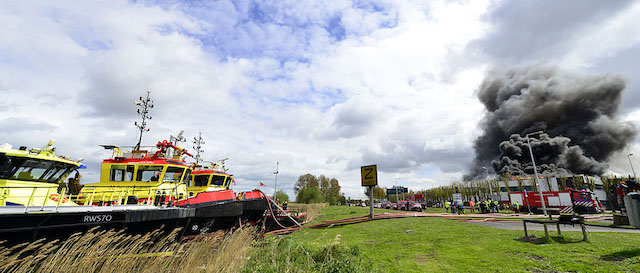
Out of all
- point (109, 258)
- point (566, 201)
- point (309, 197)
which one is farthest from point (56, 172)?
point (309, 197)

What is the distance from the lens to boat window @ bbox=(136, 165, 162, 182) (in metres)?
12.7

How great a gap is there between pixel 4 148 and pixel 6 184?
3.92 ft

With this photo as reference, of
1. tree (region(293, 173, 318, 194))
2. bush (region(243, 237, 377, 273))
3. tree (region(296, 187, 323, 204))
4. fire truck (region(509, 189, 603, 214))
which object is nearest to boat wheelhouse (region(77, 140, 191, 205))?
bush (region(243, 237, 377, 273))

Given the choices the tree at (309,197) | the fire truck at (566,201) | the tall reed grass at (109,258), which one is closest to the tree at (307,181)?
the tree at (309,197)

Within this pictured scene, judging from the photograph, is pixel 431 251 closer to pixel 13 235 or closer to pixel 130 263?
pixel 130 263

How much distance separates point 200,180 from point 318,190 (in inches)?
1813

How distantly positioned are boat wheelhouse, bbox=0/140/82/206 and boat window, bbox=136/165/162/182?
2594mm

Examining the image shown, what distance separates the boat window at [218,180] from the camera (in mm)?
17094

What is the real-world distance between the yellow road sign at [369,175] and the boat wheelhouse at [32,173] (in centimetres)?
1413

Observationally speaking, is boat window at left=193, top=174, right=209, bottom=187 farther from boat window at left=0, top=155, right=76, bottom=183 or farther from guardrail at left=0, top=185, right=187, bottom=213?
boat window at left=0, top=155, right=76, bottom=183

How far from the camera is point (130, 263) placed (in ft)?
20.6

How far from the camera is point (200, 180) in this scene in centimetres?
1697

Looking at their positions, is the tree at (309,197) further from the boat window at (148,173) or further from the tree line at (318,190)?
the boat window at (148,173)

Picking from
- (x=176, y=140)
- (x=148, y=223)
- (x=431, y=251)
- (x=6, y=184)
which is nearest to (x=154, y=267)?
(x=148, y=223)
